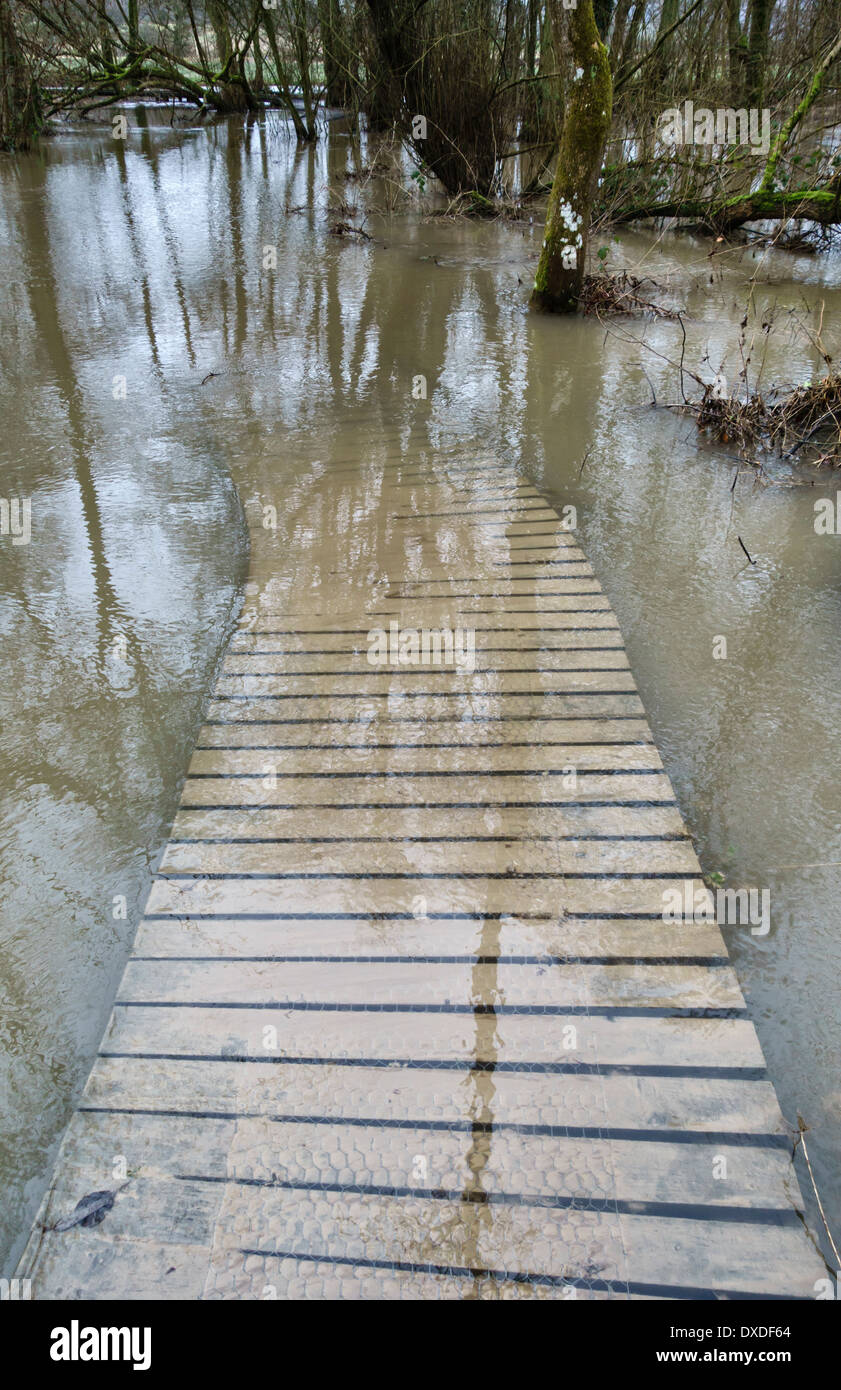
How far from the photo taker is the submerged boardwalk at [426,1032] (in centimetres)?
175

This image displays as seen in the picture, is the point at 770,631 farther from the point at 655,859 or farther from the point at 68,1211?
the point at 68,1211

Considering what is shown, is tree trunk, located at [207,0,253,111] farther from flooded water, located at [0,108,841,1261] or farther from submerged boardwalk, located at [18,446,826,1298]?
submerged boardwalk, located at [18,446,826,1298]

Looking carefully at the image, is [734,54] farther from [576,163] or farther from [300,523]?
[300,523]

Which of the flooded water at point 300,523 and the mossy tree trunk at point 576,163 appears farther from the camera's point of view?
the mossy tree trunk at point 576,163

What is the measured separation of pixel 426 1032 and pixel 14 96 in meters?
16.1

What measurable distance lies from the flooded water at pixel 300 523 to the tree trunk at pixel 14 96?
493 cm

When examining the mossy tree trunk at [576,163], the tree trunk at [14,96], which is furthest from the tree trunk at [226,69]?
the mossy tree trunk at [576,163]

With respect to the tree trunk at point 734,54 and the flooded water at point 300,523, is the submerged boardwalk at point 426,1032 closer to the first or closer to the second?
the flooded water at point 300,523

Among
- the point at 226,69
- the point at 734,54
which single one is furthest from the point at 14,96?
the point at 734,54

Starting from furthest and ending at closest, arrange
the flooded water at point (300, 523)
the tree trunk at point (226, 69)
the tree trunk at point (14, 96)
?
the tree trunk at point (226, 69) < the tree trunk at point (14, 96) < the flooded water at point (300, 523)

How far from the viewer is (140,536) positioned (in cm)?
437

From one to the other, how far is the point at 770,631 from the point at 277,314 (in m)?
5.13

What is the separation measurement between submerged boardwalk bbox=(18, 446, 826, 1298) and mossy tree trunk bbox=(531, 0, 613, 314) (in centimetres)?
513

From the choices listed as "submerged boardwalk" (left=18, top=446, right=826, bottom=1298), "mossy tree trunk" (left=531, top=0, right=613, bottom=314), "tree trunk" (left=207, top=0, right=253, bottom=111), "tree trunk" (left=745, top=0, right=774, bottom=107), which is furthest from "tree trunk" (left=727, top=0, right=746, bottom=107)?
"submerged boardwalk" (left=18, top=446, right=826, bottom=1298)
